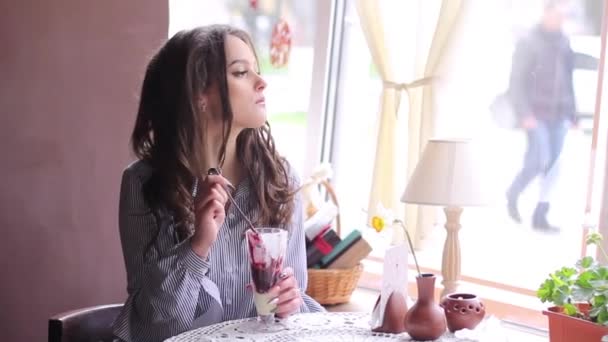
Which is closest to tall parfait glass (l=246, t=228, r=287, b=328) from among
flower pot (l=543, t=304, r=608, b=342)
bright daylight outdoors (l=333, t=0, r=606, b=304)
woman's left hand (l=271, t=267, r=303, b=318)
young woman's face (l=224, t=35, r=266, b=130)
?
woman's left hand (l=271, t=267, r=303, b=318)

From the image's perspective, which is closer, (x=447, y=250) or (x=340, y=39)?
(x=447, y=250)

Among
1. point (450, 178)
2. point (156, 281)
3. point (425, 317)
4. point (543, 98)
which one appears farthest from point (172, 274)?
point (543, 98)

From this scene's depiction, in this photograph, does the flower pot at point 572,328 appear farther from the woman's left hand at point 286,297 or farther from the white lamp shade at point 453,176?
the woman's left hand at point 286,297

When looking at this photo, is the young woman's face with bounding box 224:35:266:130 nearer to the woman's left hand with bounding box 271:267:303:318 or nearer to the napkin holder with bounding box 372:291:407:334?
the woman's left hand with bounding box 271:267:303:318

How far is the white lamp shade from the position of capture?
6.30 ft

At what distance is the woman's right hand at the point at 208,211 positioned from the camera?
170 cm

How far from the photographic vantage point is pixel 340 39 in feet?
9.72

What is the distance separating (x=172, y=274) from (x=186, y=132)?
0.34 metres

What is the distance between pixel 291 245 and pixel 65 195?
1.02 meters

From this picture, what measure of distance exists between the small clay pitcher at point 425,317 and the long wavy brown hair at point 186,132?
1.65ft

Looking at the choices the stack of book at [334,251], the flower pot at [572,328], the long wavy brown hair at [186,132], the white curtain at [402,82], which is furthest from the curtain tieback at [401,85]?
the flower pot at [572,328]

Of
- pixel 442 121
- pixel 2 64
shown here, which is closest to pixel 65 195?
pixel 2 64

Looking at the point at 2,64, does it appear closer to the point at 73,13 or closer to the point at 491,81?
the point at 73,13

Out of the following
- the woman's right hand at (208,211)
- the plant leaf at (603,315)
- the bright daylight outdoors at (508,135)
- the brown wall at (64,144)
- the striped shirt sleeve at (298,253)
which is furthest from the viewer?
the brown wall at (64,144)
